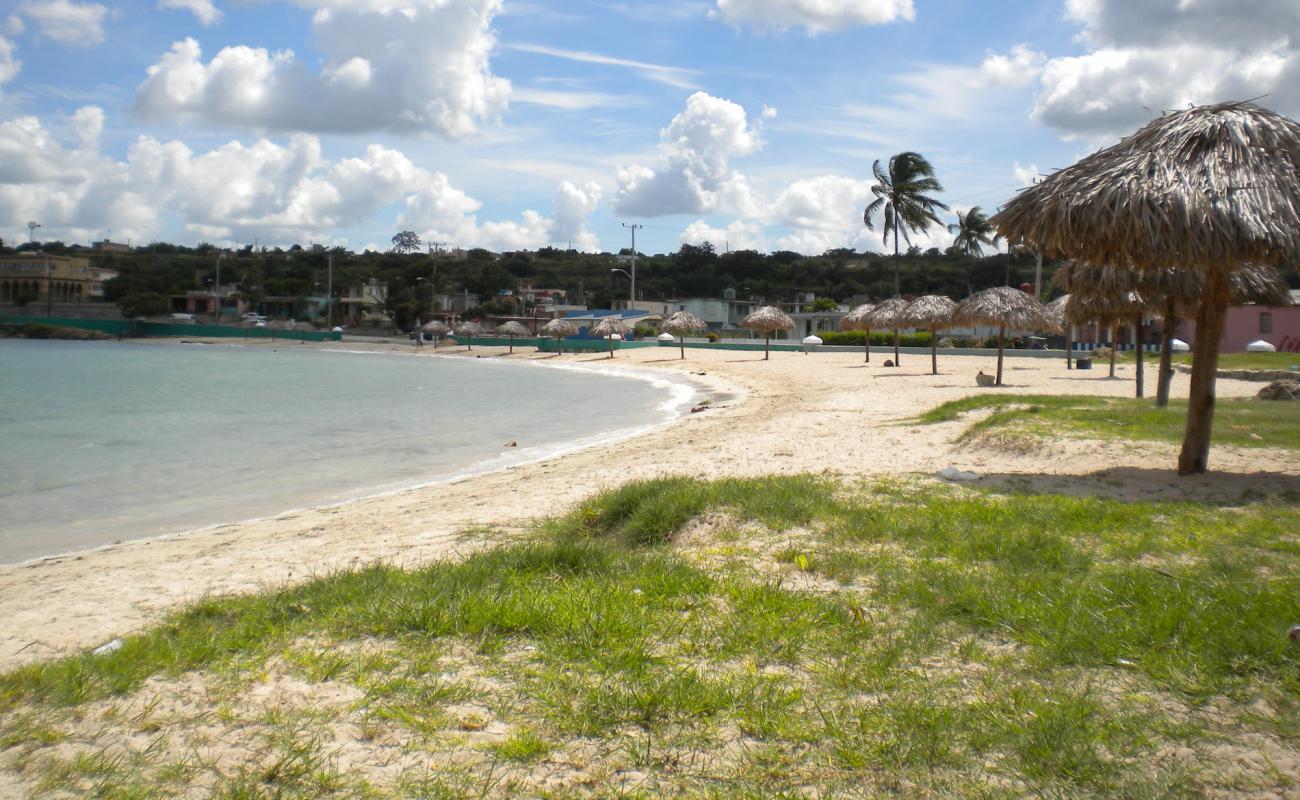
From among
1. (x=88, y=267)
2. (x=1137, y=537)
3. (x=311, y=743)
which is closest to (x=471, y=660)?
(x=311, y=743)

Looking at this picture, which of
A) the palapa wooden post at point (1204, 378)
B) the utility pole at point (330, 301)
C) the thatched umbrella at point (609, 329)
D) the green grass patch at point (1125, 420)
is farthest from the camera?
the utility pole at point (330, 301)

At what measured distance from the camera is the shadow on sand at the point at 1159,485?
22.9 ft

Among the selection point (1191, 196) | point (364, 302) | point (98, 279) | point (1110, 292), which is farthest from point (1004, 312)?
point (98, 279)

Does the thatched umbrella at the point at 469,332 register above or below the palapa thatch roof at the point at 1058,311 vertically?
below

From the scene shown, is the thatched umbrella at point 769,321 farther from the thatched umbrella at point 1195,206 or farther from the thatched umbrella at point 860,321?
the thatched umbrella at point 1195,206

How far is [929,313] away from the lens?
30.2 m

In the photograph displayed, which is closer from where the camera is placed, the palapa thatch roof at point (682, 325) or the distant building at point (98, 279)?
the palapa thatch roof at point (682, 325)

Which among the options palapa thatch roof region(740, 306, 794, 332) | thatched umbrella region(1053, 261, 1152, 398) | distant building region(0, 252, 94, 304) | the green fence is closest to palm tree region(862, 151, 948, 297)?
palapa thatch roof region(740, 306, 794, 332)

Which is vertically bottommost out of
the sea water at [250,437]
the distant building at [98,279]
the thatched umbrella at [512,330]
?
the sea water at [250,437]

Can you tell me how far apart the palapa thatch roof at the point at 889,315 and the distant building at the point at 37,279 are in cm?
9309

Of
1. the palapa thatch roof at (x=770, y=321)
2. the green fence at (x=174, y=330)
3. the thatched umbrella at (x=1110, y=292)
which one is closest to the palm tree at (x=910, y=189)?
the palapa thatch roof at (x=770, y=321)

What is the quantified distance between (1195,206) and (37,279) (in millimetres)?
113219

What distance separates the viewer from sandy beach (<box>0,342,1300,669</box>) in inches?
234

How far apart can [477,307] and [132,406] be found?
60.7 meters
